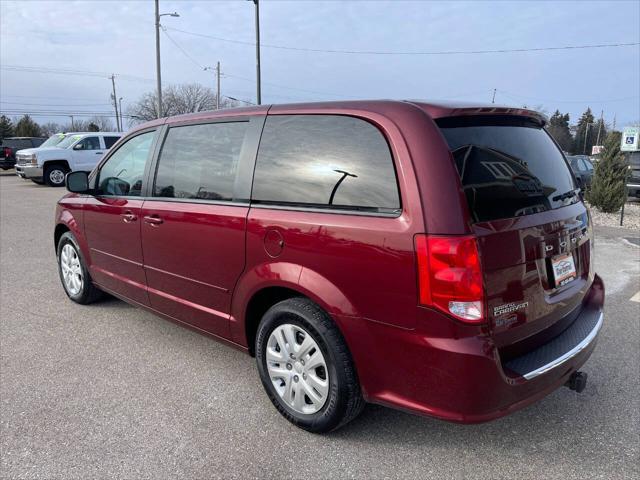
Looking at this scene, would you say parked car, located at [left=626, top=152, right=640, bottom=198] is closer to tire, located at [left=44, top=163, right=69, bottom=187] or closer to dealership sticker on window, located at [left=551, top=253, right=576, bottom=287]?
dealership sticker on window, located at [left=551, top=253, right=576, bottom=287]

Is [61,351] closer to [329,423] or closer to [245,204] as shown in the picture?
[245,204]

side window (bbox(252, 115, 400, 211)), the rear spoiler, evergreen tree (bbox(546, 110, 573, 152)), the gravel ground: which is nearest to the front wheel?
the gravel ground

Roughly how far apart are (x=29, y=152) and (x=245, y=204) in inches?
739

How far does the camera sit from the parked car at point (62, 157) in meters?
18.0

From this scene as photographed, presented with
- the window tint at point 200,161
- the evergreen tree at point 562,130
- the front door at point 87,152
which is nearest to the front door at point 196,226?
the window tint at point 200,161

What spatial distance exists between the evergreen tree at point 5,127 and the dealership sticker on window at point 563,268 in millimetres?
55815

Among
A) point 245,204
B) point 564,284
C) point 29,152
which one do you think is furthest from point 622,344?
point 29,152

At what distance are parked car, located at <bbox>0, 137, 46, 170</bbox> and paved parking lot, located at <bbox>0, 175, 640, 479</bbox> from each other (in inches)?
992

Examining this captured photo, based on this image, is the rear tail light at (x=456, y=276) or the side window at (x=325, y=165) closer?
the rear tail light at (x=456, y=276)

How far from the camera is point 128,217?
381cm

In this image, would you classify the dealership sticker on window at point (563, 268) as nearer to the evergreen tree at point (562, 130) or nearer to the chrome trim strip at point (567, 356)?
the chrome trim strip at point (567, 356)

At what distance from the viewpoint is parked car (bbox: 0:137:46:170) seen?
25.1 metres

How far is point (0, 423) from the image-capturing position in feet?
9.18

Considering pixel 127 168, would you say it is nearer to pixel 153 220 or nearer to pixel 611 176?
pixel 153 220
